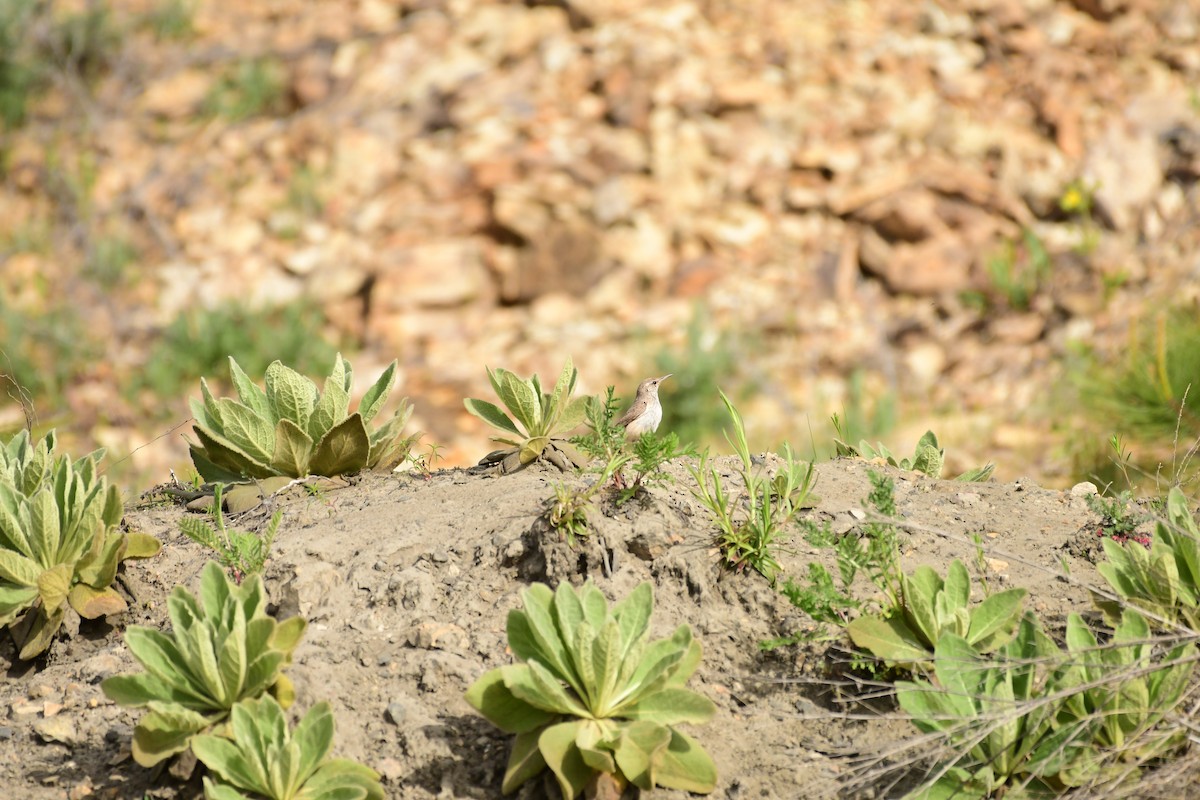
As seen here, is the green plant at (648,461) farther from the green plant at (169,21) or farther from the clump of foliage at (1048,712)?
the green plant at (169,21)

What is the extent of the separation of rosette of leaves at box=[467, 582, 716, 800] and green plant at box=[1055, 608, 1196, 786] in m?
0.72

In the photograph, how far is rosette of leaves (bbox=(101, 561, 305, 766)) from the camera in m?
2.35

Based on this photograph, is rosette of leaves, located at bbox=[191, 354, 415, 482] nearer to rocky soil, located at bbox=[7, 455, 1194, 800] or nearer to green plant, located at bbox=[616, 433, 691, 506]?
rocky soil, located at bbox=[7, 455, 1194, 800]

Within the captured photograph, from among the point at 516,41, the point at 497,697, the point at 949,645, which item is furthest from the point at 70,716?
the point at 516,41

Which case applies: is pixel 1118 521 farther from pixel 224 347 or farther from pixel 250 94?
pixel 250 94

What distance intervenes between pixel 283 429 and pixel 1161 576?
2.27m

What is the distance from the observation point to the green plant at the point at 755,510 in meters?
2.84

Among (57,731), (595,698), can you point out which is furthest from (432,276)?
(595,698)

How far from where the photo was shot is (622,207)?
7.74 m

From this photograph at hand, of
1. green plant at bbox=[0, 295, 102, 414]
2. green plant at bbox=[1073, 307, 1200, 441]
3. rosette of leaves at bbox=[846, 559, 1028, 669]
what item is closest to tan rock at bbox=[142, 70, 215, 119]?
green plant at bbox=[0, 295, 102, 414]

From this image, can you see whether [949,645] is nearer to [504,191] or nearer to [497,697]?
[497,697]

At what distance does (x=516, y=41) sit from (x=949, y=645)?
705cm

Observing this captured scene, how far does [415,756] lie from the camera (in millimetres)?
2473

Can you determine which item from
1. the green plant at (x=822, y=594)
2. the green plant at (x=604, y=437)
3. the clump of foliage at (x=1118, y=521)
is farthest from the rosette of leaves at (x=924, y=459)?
the green plant at (x=822, y=594)
